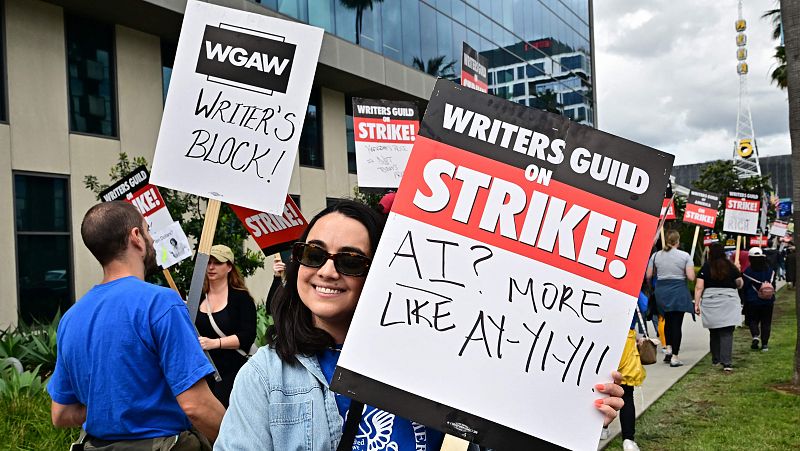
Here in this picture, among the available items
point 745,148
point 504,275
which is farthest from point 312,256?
point 745,148

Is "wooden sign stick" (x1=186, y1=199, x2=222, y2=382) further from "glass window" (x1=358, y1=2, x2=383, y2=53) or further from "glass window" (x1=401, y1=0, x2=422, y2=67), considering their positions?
"glass window" (x1=401, y1=0, x2=422, y2=67)

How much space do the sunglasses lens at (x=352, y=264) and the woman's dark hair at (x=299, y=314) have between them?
55 mm

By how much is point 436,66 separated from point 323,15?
5.72 m

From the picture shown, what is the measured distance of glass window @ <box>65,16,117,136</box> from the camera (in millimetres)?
13180

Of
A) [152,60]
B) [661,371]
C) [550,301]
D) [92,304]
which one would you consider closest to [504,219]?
Answer: [550,301]

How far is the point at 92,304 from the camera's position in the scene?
9.44ft

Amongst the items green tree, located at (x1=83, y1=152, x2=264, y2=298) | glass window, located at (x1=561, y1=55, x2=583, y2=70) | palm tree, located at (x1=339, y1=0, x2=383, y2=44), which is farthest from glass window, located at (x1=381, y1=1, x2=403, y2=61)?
glass window, located at (x1=561, y1=55, x2=583, y2=70)

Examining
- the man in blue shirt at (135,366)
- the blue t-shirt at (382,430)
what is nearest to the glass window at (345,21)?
the man in blue shirt at (135,366)

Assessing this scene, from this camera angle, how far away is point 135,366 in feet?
9.21

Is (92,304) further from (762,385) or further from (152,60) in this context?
(152,60)

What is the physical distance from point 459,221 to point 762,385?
821 cm

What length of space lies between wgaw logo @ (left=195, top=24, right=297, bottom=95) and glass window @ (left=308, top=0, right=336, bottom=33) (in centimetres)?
1416

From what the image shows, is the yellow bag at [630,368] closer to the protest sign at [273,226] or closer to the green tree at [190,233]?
the protest sign at [273,226]

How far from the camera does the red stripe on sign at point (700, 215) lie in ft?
46.2
